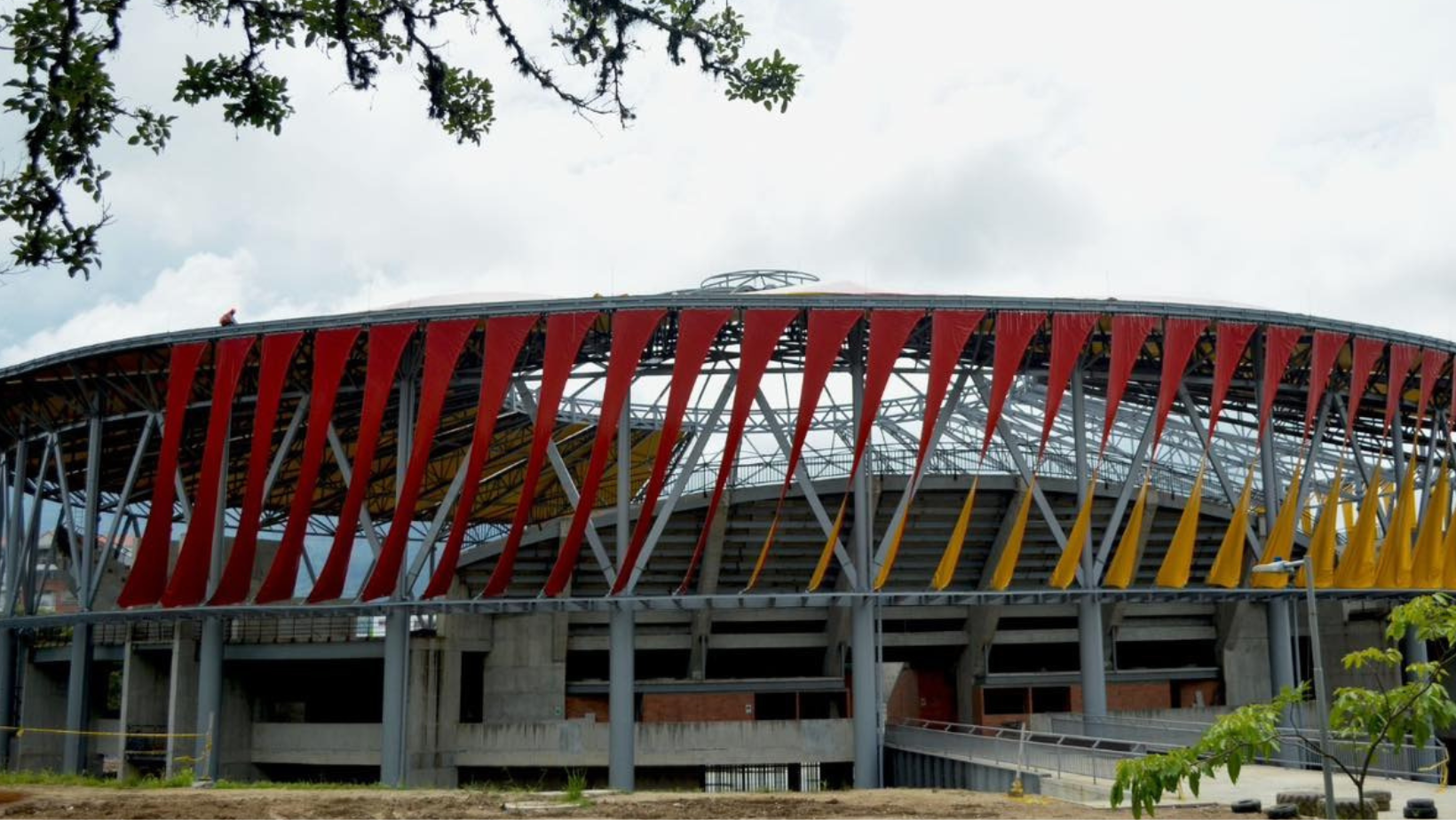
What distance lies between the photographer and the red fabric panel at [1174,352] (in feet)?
127

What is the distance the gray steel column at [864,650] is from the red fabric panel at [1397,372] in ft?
55.7

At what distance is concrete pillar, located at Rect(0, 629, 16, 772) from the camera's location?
49.6 m

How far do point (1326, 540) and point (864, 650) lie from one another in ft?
51.2

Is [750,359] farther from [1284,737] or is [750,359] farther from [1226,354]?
[1284,737]

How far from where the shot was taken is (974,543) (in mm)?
49344

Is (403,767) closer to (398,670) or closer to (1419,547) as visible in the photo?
(398,670)

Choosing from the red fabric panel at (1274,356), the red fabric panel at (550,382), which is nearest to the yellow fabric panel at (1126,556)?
the red fabric panel at (1274,356)

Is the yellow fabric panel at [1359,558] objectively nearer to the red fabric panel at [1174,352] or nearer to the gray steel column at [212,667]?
the red fabric panel at [1174,352]

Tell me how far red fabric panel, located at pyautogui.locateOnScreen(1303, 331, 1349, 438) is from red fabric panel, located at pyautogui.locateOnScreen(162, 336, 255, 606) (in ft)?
103

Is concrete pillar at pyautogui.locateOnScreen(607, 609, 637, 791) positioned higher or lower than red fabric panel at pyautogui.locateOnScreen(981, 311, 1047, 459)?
lower

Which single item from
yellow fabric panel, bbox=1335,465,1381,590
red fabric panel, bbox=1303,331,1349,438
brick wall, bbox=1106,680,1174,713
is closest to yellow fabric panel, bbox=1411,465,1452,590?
yellow fabric panel, bbox=1335,465,1381,590

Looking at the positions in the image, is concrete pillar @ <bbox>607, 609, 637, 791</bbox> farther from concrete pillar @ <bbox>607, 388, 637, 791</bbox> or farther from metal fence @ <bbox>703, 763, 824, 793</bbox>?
metal fence @ <bbox>703, 763, 824, 793</bbox>

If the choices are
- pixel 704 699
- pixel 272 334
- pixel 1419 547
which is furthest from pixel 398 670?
pixel 1419 547

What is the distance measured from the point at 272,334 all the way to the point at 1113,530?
25.4 m
